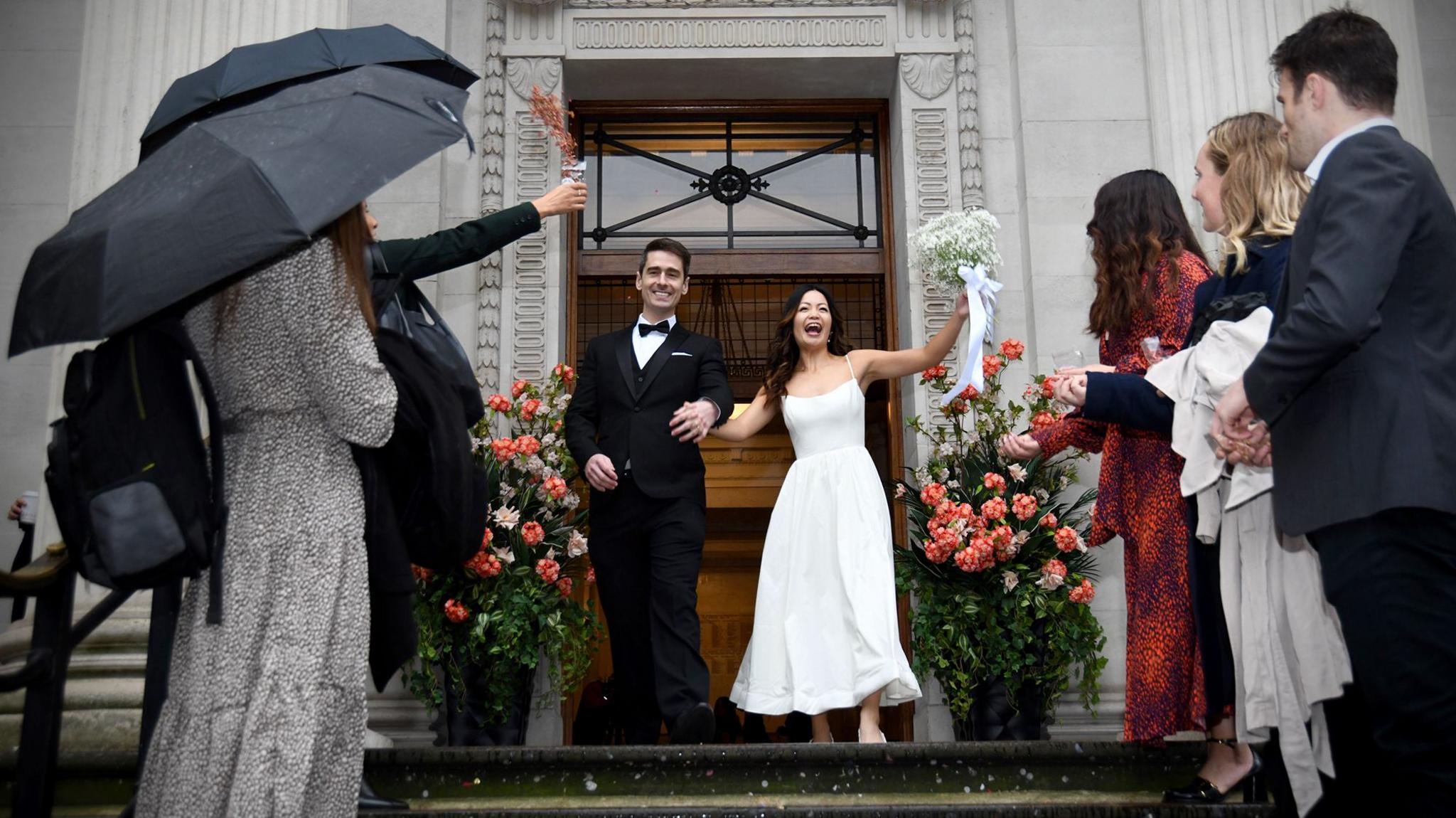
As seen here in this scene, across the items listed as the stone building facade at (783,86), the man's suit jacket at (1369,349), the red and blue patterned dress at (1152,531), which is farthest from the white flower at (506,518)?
the man's suit jacket at (1369,349)

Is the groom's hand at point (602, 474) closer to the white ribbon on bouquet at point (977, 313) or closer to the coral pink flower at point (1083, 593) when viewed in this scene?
the white ribbon on bouquet at point (977, 313)

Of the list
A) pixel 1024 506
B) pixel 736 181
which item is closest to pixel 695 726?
pixel 1024 506

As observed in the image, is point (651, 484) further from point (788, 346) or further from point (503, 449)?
point (788, 346)

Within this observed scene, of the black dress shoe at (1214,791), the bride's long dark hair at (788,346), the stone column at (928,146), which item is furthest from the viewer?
the stone column at (928,146)

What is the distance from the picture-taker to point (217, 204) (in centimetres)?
283

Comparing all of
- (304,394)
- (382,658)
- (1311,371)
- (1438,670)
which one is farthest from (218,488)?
(1438,670)

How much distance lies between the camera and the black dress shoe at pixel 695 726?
527 cm

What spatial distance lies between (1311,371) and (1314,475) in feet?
0.80

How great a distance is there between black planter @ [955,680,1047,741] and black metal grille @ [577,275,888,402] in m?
2.68

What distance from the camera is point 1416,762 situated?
2627mm

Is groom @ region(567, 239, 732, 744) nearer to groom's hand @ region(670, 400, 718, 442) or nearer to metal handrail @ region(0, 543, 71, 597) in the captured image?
groom's hand @ region(670, 400, 718, 442)

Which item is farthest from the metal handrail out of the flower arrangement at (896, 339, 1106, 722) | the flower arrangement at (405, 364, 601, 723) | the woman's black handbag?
the flower arrangement at (896, 339, 1106, 722)

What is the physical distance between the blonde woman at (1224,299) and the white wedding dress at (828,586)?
1550 millimetres

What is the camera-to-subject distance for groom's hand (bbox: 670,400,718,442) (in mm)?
5805
